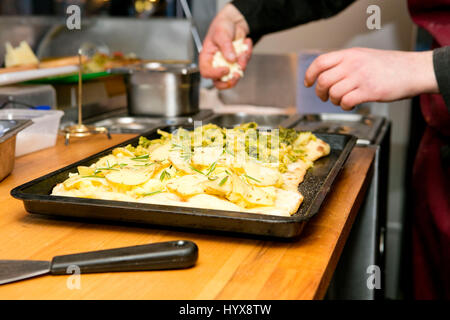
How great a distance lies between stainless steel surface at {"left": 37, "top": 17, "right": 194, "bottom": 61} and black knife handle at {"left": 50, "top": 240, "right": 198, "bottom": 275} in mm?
2453

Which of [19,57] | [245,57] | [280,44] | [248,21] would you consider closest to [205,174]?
[245,57]

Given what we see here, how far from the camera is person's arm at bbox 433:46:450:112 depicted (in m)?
1.18

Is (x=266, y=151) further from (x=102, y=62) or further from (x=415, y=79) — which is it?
(x=102, y=62)

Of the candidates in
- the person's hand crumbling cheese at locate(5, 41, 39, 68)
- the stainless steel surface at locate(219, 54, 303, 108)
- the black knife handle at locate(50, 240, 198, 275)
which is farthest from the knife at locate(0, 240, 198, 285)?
the stainless steel surface at locate(219, 54, 303, 108)

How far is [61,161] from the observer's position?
1357 millimetres

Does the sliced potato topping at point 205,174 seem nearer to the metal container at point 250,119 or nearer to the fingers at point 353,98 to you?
the fingers at point 353,98

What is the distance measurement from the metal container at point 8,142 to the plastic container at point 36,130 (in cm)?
17

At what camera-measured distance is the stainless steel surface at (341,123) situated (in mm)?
1782

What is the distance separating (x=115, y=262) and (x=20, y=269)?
0.43 ft

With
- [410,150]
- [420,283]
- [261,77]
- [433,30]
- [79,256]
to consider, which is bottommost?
[420,283]

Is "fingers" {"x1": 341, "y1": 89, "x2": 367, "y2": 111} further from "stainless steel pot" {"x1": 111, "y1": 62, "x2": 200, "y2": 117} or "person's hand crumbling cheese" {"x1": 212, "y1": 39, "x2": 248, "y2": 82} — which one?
"stainless steel pot" {"x1": 111, "y1": 62, "x2": 200, "y2": 117}

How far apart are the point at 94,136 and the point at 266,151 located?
720 mm
